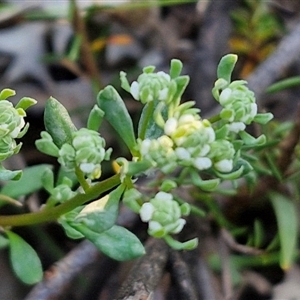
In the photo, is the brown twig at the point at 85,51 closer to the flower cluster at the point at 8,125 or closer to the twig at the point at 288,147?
the twig at the point at 288,147

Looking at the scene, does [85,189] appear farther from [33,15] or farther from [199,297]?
[33,15]

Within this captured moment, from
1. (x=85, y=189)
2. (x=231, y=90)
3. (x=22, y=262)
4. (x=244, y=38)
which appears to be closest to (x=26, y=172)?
(x=22, y=262)

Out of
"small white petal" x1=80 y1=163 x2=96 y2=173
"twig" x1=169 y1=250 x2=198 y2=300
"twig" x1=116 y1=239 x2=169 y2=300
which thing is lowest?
"twig" x1=169 y1=250 x2=198 y2=300

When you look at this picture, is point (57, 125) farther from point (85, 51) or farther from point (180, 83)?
point (85, 51)

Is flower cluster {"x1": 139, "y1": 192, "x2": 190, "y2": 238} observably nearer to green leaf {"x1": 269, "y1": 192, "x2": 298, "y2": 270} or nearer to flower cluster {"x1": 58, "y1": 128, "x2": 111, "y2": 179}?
flower cluster {"x1": 58, "y1": 128, "x2": 111, "y2": 179}

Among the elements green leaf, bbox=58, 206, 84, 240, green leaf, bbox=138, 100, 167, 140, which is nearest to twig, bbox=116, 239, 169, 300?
green leaf, bbox=58, 206, 84, 240

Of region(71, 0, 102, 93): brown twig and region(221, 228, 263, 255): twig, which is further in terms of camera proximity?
region(71, 0, 102, 93): brown twig

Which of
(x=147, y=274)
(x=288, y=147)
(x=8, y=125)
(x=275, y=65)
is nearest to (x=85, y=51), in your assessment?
(x=275, y=65)

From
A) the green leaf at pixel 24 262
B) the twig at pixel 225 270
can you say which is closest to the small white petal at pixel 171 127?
the green leaf at pixel 24 262

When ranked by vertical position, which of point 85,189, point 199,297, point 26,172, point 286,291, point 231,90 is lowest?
point 286,291
